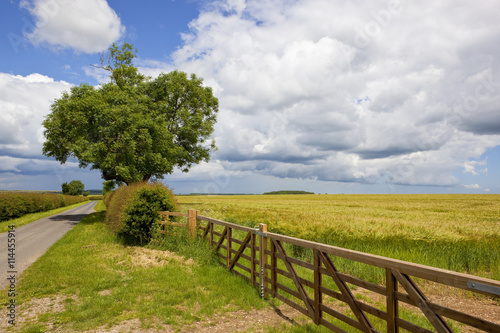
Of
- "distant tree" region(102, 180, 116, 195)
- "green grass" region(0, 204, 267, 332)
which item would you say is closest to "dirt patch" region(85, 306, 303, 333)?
"green grass" region(0, 204, 267, 332)

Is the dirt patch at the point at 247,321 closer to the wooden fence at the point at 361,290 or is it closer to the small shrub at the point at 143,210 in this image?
the wooden fence at the point at 361,290

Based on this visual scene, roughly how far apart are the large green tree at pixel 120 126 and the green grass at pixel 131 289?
13.6 metres

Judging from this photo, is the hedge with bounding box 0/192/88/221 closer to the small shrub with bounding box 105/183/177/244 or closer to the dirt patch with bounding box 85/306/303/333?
the small shrub with bounding box 105/183/177/244

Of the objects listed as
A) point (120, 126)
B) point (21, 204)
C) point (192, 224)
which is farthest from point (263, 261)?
point (21, 204)

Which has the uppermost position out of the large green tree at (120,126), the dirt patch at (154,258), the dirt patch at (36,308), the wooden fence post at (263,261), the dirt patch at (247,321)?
the large green tree at (120,126)

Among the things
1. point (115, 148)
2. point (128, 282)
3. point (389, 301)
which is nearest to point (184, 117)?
point (115, 148)

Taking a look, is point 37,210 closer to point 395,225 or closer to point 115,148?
point 115,148

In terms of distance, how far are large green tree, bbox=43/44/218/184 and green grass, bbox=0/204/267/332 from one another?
13.6 m

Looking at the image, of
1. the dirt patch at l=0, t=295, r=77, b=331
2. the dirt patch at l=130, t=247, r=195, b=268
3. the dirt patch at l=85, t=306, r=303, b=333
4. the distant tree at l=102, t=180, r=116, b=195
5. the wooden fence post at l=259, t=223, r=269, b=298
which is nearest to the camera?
the dirt patch at l=85, t=306, r=303, b=333

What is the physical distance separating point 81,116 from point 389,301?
23832 millimetres

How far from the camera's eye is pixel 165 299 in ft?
20.7

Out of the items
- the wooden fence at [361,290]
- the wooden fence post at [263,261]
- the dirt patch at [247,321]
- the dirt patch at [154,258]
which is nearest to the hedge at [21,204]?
the dirt patch at [154,258]

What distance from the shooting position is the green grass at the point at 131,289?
554 centimetres

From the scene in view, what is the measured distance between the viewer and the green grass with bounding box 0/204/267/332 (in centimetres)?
554
